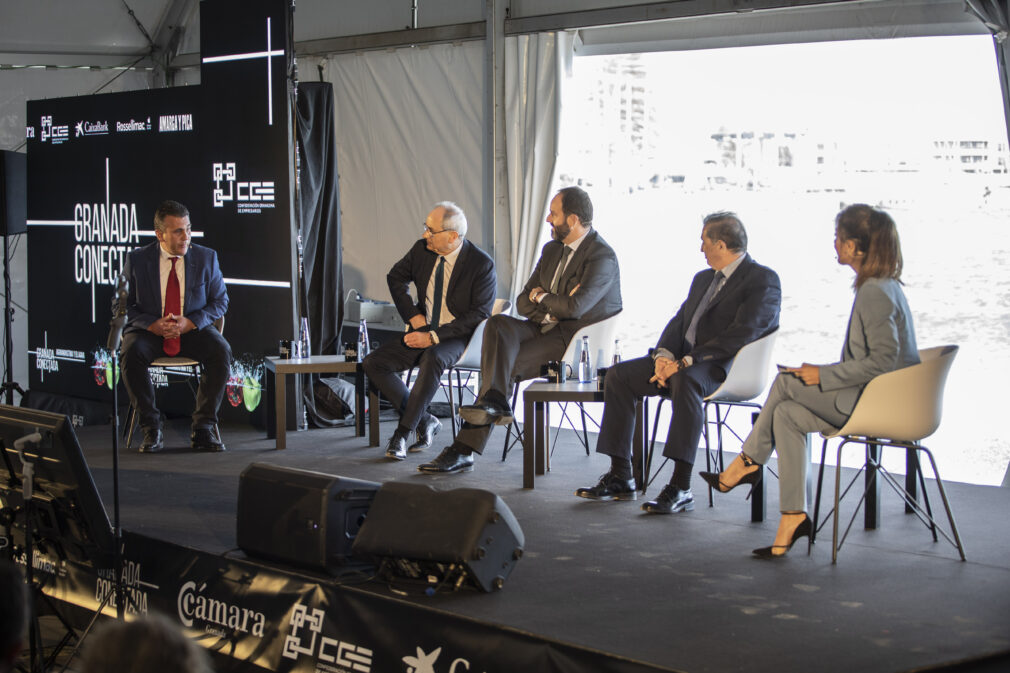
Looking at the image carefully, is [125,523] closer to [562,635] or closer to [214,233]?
[562,635]

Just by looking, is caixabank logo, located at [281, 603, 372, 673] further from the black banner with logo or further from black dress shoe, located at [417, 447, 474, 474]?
black dress shoe, located at [417, 447, 474, 474]

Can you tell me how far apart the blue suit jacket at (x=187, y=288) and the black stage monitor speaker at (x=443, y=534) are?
9.50 ft

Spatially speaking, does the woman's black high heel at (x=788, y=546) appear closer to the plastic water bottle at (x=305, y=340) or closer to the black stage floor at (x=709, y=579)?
the black stage floor at (x=709, y=579)

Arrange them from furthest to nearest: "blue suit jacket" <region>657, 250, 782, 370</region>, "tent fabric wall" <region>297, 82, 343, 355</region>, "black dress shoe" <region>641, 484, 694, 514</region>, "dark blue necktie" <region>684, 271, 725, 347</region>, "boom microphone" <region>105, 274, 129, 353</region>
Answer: "tent fabric wall" <region>297, 82, 343, 355</region> → "dark blue necktie" <region>684, 271, 725, 347</region> → "blue suit jacket" <region>657, 250, 782, 370</region> → "black dress shoe" <region>641, 484, 694, 514</region> → "boom microphone" <region>105, 274, 129, 353</region>

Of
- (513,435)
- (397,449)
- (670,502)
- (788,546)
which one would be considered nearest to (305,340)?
(397,449)

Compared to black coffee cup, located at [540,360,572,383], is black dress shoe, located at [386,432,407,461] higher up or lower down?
lower down

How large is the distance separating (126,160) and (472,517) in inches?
185

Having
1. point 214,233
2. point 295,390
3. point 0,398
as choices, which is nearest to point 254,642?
point 295,390

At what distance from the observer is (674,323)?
15.4 feet

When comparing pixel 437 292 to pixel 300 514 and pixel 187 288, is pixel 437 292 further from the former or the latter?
pixel 300 514

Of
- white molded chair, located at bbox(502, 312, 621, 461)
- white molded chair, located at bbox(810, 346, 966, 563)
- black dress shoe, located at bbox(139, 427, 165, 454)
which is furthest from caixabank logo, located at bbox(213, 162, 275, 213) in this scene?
white molded chair, located at bbox(810, 346, 966, 563)

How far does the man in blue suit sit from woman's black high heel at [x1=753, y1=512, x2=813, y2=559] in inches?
121

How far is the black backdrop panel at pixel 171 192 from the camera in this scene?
6.12 metres

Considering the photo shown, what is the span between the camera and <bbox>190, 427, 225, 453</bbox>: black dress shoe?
5547 millimetres
